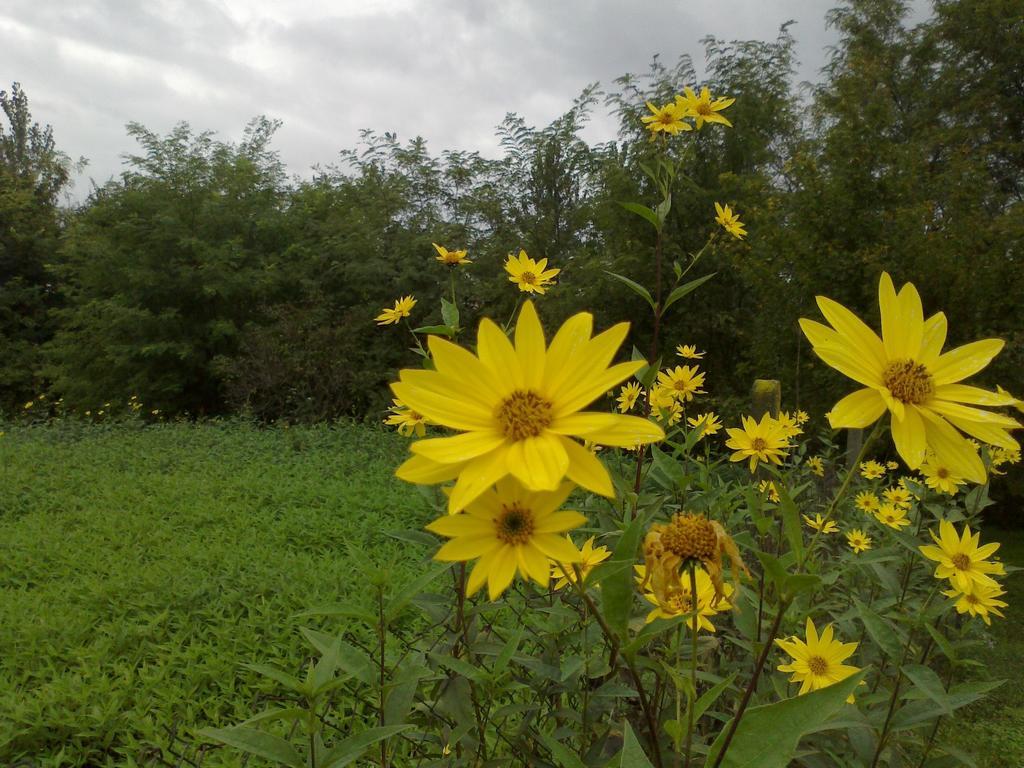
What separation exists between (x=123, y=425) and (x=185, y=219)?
15.1 ft

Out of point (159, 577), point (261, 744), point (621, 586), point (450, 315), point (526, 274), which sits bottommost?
point (159, 577)

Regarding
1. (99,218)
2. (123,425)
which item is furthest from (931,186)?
(99,218)

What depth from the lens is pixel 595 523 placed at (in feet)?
5.74

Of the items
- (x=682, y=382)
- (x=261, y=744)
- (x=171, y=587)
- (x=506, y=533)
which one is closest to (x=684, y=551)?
(x=506, y=533)

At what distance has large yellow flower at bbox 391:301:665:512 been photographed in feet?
1.68

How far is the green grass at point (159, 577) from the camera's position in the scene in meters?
2.26

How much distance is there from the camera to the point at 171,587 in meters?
3.06

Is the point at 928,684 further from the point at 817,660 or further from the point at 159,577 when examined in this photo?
the point at 159,577

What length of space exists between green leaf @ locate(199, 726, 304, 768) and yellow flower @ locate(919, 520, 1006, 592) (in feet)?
3.51

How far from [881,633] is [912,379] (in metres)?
0.49

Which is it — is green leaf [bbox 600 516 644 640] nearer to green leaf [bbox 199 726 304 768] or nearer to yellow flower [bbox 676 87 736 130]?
green leaf [bbox 199 726 304 768]

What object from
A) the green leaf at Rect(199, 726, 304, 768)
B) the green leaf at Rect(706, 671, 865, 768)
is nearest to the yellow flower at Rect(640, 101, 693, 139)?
the green leaf at Rect(706, 671, 865, 768)

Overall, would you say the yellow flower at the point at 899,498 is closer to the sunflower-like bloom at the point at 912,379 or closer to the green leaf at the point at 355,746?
the sunflower-like bloom at the point at 912,379

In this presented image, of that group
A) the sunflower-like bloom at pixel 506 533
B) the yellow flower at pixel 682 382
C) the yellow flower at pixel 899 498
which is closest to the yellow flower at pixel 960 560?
the yellow flower at pixel 682 382
